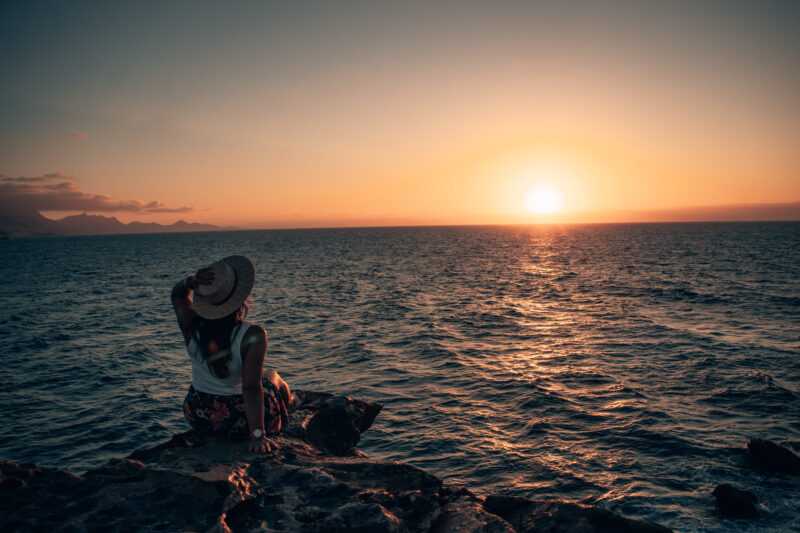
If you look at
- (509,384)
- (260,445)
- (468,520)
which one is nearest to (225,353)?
(260,445)

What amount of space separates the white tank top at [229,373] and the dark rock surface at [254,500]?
70 centimetres

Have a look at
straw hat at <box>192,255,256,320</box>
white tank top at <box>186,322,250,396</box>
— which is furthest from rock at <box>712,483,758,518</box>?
straw hat at <box>192,255,256,320</box>

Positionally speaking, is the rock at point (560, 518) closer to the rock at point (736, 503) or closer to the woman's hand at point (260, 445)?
the woman's hand at point (260, 445)

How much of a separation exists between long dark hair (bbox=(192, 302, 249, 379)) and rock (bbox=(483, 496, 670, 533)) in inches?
132

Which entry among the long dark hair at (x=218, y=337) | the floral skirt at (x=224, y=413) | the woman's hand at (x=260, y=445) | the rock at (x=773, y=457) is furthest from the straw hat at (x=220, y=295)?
the rock at (x=773, y=457)

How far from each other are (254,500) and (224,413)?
132 centimetres

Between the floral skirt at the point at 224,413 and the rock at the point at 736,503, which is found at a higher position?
the floral skirt at the point at 224,413

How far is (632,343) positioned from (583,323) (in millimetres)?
4880

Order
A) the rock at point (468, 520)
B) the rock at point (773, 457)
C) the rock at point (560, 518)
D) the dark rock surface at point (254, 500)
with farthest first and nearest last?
the rock at point (773, 457) → the rock at point (560, 518) → the rock at point (468, 520) → the dark rock surface at point (254, 500)

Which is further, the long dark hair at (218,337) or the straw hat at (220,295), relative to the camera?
the long dark hair at (218,337)

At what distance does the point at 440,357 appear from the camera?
17.2m

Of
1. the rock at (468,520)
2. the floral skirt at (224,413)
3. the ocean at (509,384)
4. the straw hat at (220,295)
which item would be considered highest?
the straw hat at (220,295)

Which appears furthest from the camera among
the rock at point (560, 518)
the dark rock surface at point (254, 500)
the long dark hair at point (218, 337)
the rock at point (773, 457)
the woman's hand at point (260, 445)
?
the rock at point (773, 457)

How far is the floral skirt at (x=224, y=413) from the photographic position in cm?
555
